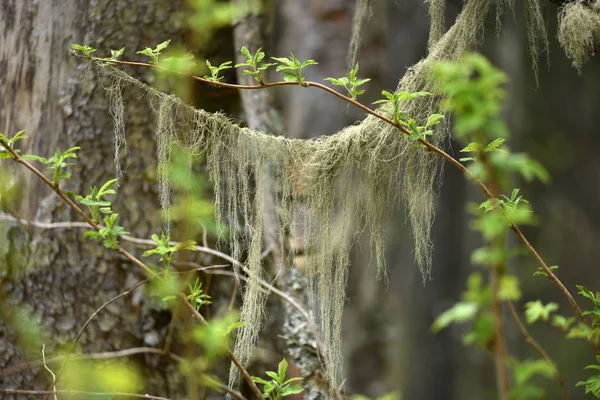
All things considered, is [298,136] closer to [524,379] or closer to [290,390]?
[290,390]

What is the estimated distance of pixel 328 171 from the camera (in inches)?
63.7

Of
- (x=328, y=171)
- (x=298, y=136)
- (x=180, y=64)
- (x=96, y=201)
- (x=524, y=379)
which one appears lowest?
(x=524, y=379)

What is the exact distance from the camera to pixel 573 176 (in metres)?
5.71

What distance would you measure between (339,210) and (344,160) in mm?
136

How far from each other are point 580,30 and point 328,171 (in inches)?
27.6

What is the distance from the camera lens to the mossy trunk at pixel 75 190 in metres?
1.75

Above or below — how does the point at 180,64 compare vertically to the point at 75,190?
above

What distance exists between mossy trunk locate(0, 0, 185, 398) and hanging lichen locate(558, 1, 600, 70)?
3.42 ft

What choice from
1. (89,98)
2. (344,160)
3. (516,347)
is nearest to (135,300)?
(89,98)

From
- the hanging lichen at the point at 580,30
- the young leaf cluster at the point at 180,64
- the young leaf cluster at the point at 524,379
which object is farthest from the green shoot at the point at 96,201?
the hanging lichen at the point at 580,30

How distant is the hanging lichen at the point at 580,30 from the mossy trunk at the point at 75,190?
1.04m

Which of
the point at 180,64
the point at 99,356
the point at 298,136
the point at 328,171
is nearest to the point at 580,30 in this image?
the point at 328,171

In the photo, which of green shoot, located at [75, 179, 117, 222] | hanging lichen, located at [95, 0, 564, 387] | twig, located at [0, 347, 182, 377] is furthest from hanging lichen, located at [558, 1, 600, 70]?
twig, located at [0, 347, 182, 377]

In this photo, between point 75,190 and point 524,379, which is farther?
point 75,190
